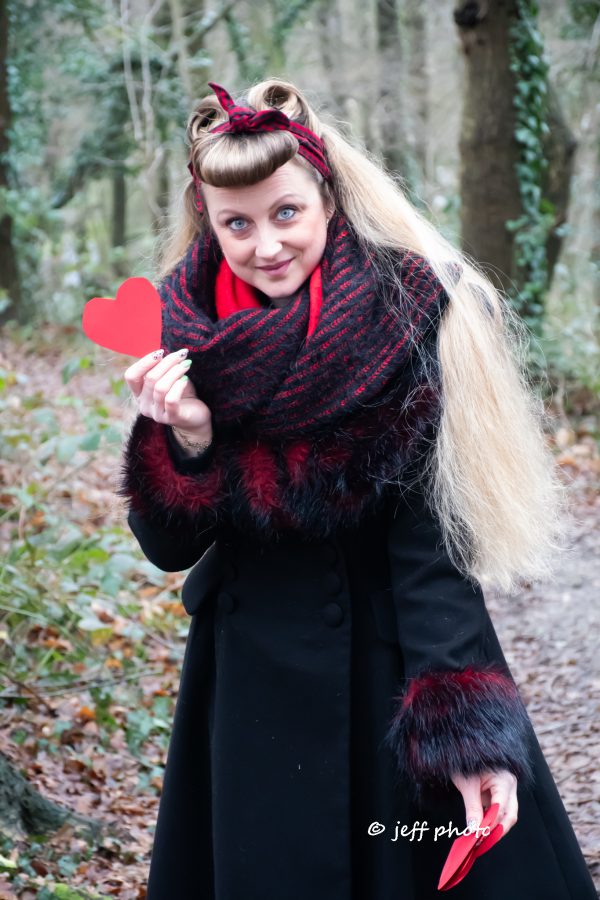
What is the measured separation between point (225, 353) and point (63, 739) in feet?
7.51

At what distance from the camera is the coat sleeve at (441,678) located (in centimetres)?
187

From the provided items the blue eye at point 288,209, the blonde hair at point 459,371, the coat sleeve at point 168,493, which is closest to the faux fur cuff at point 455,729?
the blonde hair at point 459,371

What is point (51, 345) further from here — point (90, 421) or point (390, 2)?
point (90, 421)

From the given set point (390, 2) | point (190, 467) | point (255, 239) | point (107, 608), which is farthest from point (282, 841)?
point (390, 2)

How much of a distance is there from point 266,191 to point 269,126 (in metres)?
0.13

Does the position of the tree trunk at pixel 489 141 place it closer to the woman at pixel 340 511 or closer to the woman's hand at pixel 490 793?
the woman at pixel 340 511

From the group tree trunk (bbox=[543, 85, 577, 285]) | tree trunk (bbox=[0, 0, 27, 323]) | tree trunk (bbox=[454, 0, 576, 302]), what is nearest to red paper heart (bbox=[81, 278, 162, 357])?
tree trunk (bbox=[454, 0, 576, 302])

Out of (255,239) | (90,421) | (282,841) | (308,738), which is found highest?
(90,421)

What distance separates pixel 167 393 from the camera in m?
1.87

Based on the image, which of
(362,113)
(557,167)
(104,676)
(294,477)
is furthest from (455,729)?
(362,113)

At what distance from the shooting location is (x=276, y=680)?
210 centimetres

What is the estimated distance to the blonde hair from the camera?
1.95 meters

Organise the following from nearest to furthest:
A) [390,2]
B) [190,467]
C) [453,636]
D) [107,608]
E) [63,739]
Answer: [453,636] → [190,467] → [63,739] → [107,608] → [390,2]

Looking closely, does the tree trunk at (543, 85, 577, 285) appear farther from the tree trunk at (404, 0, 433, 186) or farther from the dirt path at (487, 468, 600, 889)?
the tree trunk at (404, 0, 433, 186)
